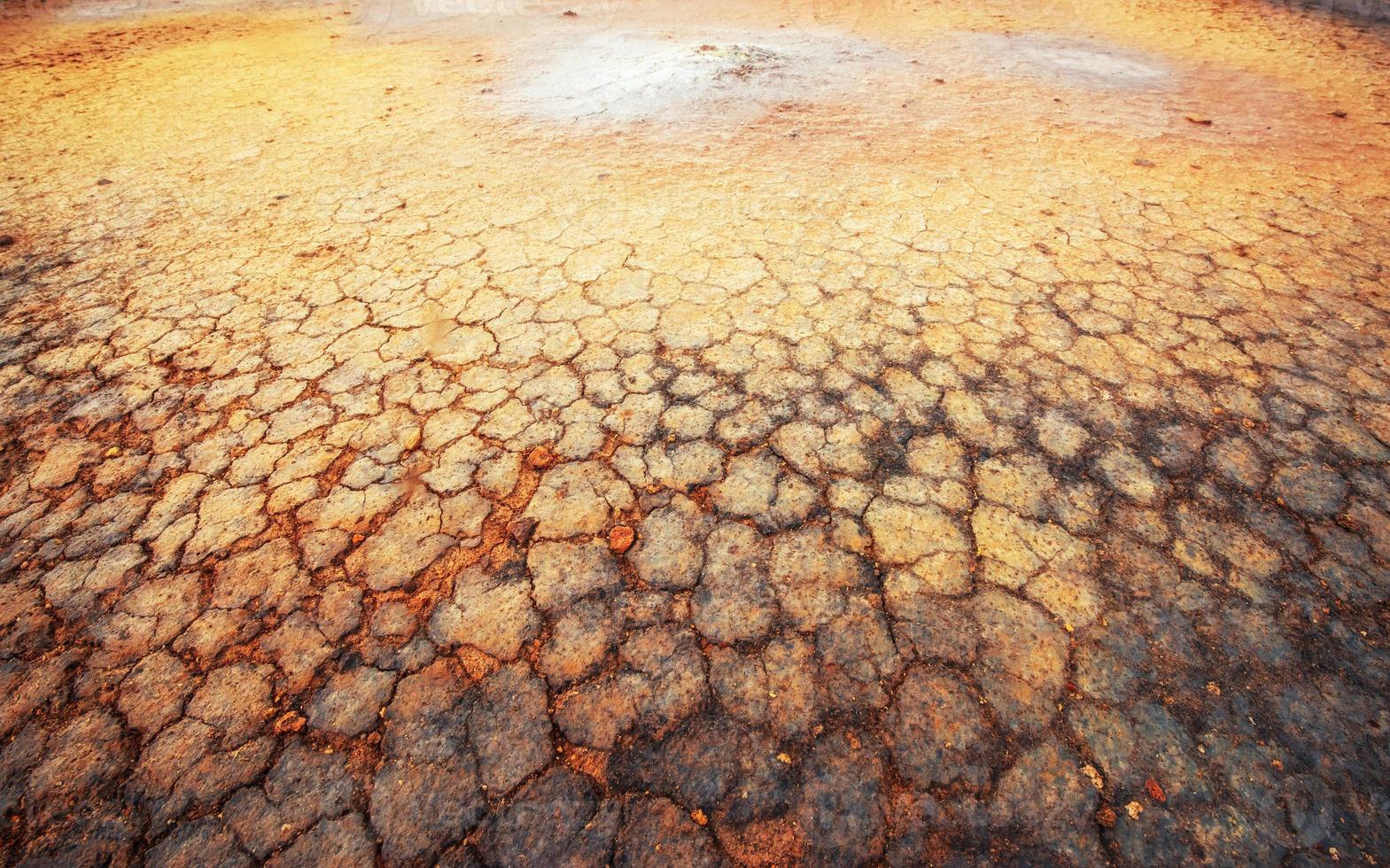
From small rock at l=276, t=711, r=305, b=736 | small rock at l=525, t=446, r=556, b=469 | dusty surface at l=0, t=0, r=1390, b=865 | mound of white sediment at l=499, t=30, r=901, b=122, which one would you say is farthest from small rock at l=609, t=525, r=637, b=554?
mound of white sediment at l=499, t=30, r=901, b=122

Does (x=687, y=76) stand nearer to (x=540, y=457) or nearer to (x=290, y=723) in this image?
(x=540, y=457)

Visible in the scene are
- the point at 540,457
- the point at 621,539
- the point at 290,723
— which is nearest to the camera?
the point at 290,723

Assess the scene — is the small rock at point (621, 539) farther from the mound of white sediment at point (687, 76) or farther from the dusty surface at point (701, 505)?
the mound of white sediment at point (687, 76)

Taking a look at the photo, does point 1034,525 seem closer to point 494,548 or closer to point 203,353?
point 494,548

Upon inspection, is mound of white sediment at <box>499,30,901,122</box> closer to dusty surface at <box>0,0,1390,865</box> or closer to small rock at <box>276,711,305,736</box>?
dusty surface at <box>0,0,1390,865</box>

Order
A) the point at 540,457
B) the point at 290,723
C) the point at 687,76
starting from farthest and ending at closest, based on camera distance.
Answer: the point at 687,76 < the point at 540,457 < the point at 290,723

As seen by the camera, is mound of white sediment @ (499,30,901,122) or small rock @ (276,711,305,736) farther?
mound of white sediment @ (499,30,901,122)

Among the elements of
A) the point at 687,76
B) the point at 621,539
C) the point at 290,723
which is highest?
the point at 687,76

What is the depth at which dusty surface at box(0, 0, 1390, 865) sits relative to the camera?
1184 millimetres

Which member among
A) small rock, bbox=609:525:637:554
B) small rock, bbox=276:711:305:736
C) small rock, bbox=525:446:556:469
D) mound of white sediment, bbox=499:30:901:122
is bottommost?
small rock, bbox=276:711:305:736

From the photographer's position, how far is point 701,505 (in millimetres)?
1680

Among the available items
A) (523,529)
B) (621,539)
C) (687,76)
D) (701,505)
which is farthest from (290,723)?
(687,76)

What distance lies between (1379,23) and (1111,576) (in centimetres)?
805

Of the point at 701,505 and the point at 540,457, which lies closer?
the point at 701,505
